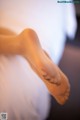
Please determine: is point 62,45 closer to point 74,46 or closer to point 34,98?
point 74,46

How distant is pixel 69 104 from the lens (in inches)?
54.1

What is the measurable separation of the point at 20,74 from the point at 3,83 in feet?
0.34

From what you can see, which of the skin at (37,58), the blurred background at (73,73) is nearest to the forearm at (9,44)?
the skin at (37,58)

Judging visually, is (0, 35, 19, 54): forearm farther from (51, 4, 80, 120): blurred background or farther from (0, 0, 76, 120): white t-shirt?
(51, 4, 80, 120): blurred background

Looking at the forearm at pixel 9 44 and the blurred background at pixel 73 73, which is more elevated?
the forearm at pixel 9 44

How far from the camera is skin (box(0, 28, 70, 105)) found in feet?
4.36

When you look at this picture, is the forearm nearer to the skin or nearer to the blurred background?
the skin

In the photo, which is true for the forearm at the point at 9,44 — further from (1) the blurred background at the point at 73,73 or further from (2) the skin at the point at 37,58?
(1) the blurred background at the point at 73,73

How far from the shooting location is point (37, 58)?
134 centimetres

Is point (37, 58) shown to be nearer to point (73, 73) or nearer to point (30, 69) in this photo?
point (30, 69)

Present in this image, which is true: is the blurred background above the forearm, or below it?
below

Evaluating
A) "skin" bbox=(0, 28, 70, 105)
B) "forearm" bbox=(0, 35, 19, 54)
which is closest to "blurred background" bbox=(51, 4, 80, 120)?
"skin" bbox=(0, 28, 70, 105)

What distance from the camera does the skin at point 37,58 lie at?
1.33 meters

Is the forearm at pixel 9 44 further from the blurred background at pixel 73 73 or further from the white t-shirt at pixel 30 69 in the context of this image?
the blurred background at pixel 73 73
